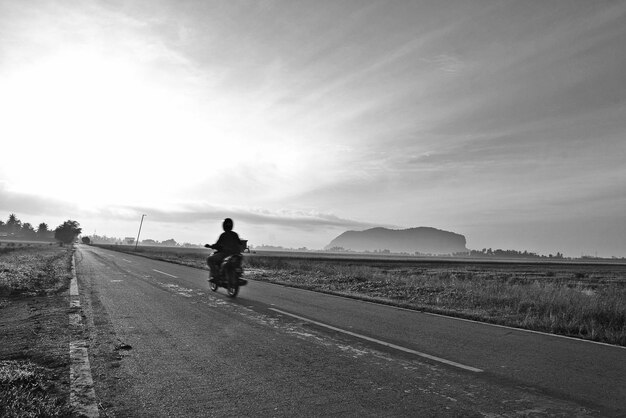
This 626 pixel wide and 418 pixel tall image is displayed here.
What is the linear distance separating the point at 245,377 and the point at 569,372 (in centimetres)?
442

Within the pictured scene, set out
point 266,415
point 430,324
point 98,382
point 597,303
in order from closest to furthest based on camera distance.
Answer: point 266,415
point 98,382
point 430,324
point 597,303

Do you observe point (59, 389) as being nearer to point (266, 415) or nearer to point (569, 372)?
point (266, 415)

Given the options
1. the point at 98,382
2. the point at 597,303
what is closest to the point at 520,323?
the point at 597,303

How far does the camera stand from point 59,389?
14.2 ft

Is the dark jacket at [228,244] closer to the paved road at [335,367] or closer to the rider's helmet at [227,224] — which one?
the rider's helmet at [227,224]

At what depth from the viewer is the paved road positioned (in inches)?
163

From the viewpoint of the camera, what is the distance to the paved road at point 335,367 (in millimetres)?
4137

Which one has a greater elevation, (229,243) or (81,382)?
(229,243)

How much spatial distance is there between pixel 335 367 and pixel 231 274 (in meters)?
7.77

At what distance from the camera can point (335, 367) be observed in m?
5.45

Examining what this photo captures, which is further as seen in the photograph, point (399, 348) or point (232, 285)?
point (232, 285)

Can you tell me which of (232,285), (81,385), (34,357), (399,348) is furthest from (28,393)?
(232,285)

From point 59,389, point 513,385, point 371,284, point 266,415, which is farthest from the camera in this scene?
point 371,284

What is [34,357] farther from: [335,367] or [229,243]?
[229,243]
